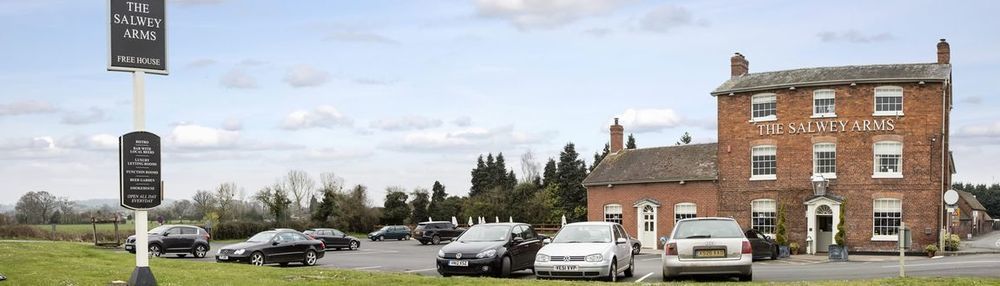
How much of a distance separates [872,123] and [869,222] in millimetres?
4221

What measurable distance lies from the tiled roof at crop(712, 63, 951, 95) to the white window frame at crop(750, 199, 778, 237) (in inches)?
204

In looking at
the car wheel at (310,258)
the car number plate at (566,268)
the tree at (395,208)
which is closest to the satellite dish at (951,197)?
the car number plate at (566,268)

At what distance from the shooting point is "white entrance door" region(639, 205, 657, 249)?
149 feet

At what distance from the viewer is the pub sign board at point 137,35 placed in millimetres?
12781

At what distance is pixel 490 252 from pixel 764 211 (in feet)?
79.9

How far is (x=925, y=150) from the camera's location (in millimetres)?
38062

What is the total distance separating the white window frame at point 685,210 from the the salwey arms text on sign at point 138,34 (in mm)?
33836

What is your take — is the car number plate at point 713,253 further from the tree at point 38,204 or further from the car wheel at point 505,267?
the tree at point 38,204

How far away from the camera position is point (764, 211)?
41531 mm

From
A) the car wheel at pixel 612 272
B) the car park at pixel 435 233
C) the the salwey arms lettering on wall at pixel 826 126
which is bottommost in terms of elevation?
the car park at pixel 435 233

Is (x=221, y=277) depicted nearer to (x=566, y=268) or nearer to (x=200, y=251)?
(x=566, y=268)

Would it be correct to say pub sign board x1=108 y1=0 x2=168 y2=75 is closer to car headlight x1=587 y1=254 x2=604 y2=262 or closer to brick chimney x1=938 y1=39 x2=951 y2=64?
car headlight x1=587 y1=254 x2=604 y2=262

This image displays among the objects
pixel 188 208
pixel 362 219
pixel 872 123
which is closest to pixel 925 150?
pixel 872 123

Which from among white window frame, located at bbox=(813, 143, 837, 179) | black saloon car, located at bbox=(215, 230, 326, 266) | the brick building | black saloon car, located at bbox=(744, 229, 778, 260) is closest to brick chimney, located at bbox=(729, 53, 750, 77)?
the brick building
